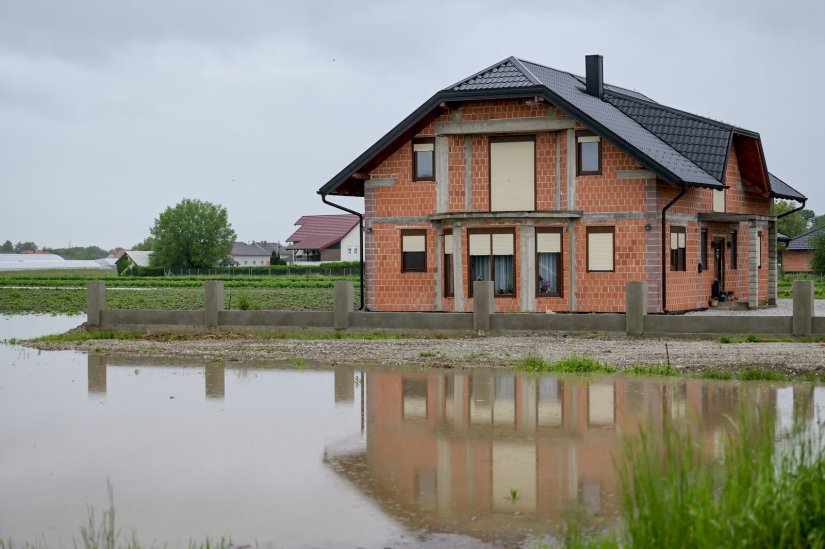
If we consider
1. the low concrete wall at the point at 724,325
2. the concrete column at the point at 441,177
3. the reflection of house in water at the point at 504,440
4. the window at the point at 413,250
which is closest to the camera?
the reflection of house in water at the point at 504,440

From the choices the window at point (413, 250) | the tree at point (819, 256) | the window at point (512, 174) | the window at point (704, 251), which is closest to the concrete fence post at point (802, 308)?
the window at point (512, 174)

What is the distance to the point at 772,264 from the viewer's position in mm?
39562

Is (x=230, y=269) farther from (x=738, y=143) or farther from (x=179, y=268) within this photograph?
(x=738, y=143)

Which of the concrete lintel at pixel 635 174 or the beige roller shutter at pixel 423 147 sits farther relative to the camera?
the beige roller shutter at pixel 423 147

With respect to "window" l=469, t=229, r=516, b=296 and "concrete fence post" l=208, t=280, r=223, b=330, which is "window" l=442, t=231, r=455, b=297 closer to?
"window" l=469, t=229, r=516, b=296

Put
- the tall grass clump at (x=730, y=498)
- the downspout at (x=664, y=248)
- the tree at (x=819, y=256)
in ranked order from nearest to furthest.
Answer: the tall grass clump at (x=730, y=498), the downspout at (x=664, y=248), the tree at (x=819, y=256)

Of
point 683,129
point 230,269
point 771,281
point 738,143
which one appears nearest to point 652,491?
point 683,129

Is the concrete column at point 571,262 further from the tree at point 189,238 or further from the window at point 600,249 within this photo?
the tree at point 189,238

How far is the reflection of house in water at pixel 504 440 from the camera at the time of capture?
8.85 m

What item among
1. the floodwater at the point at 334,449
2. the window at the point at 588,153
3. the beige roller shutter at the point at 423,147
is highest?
the beige roller shutter at the point at 423,147

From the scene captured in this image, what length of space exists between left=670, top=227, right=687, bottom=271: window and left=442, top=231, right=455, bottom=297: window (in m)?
6.17

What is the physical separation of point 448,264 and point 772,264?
1375cm

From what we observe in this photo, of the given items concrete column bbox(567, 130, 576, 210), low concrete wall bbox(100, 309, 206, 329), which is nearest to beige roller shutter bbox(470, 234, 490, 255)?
concrete column bbox(567, 130, 576, 210)

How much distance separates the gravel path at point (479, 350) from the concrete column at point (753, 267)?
41.2 feet
